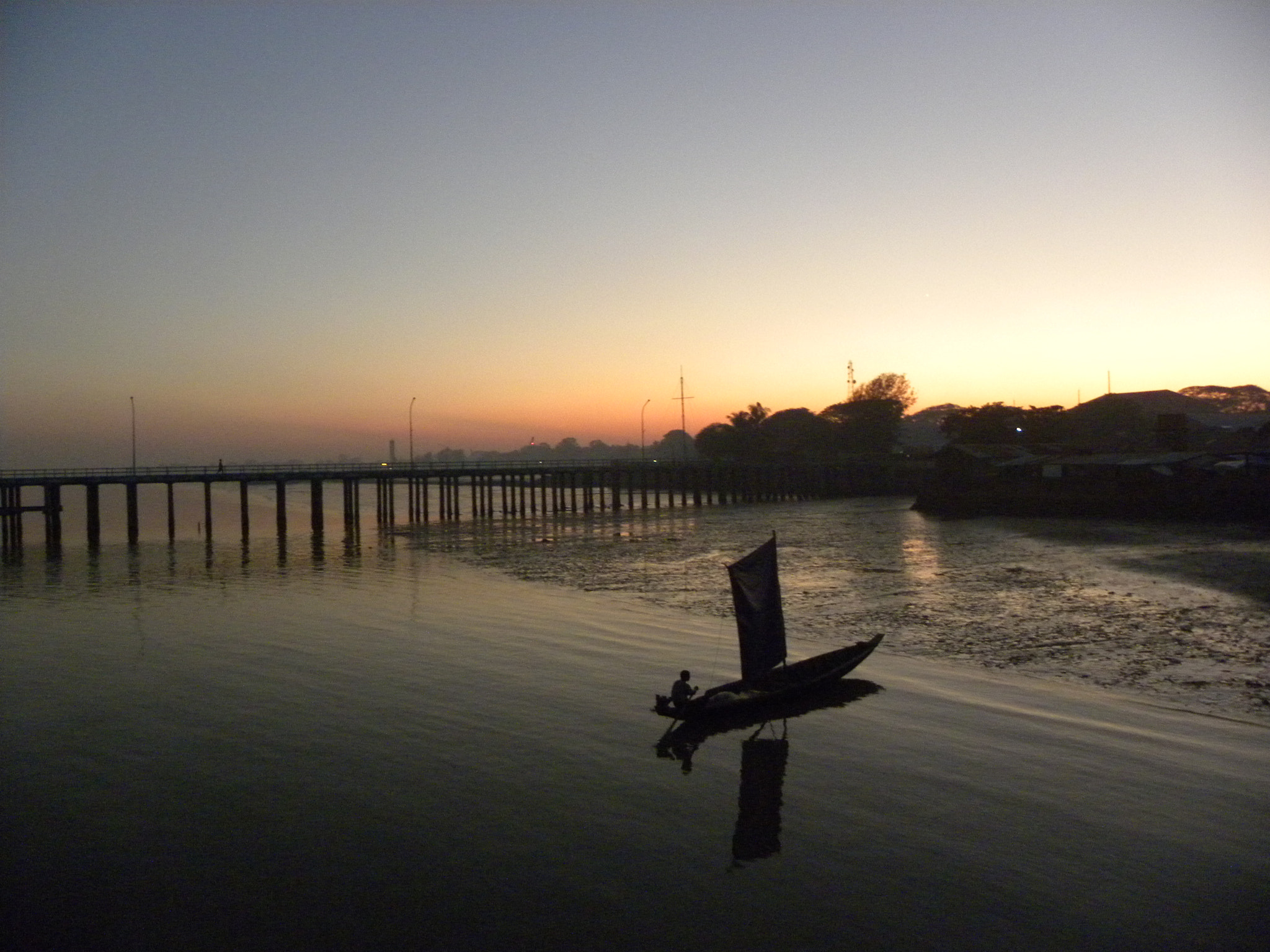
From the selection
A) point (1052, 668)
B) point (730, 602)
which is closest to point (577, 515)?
point (730, 602)

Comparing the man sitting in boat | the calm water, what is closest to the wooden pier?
the calm water

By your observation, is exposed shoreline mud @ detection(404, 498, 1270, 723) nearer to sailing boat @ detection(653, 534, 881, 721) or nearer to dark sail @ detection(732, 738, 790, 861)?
sailing boat @ detection(653, 534, 881, 721)

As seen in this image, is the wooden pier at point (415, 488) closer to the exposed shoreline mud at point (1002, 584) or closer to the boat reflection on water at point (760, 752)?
the exposed shoreline mud at point (1002, 584)

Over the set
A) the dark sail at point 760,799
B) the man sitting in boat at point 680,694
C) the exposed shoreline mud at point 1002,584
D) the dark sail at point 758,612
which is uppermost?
the dark sail at point 758,612

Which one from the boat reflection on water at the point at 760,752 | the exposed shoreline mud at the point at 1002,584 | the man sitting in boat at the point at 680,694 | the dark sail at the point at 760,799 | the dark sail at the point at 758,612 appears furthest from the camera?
the exposed shoreline mud at the point at 1002,584

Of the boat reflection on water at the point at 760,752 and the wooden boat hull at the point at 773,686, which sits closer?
the boat reflection on water at the point at 760,752

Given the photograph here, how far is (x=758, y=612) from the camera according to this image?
56.7 ft

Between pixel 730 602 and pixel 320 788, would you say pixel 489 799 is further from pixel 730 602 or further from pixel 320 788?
pixel 730 602

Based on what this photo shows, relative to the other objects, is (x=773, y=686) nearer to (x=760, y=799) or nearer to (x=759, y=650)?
(x=759, y=650)

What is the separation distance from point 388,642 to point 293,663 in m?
2.74

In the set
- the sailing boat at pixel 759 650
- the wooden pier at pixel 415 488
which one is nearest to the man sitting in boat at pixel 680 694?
the sailing boat at pixel 759 650

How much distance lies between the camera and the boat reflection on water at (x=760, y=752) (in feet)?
38.5

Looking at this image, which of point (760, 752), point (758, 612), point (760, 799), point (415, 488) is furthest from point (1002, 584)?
point (415, 488)

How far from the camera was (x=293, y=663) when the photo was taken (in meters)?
21.7
